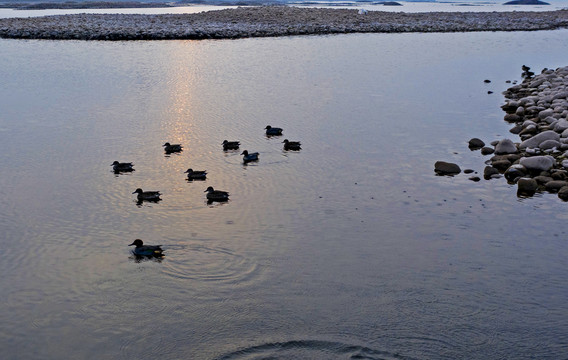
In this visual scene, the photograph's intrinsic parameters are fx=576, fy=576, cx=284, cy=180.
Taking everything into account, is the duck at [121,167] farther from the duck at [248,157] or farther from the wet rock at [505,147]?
the wet rock at [505,147]

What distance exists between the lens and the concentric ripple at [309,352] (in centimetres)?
944

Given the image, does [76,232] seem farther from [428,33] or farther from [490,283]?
[428,33]

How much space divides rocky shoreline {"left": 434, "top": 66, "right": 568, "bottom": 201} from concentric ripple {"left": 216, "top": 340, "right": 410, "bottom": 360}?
368 inches

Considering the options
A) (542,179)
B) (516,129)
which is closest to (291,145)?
(542,179)

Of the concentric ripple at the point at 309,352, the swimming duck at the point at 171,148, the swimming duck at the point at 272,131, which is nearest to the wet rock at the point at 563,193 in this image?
the concentric ripple at the point at 309,352

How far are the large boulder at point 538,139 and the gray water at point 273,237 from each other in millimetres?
1742

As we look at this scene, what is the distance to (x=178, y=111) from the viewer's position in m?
26.9

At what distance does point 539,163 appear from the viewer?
18109 millimetres

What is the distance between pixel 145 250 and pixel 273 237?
303 cm

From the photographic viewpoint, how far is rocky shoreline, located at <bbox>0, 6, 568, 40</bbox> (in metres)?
59.4

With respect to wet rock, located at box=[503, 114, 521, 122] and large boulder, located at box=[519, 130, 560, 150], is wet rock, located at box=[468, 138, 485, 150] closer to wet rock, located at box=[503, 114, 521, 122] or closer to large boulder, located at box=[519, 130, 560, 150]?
large boulder, located at box=[519, 130, 560, 150]

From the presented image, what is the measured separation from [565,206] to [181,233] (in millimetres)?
10342

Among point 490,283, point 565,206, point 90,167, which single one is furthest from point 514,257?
point 90,167

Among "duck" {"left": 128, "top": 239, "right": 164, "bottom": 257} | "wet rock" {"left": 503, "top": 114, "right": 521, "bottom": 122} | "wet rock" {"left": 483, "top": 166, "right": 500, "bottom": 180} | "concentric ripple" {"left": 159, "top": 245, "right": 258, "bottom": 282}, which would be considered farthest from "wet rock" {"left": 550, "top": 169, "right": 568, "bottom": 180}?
"duck" {"left": 128, "top": 239, "right": 164, "bottom": 257}
